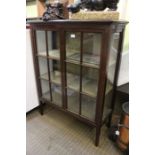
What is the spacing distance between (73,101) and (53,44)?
0.72m

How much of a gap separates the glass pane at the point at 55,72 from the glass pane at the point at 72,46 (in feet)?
0.89

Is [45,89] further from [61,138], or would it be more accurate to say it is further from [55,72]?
[61,138]

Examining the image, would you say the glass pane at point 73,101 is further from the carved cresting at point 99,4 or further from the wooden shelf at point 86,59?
the carved cresting at point 99,4

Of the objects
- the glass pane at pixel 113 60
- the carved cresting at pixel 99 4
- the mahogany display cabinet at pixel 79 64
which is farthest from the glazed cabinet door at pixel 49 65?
the glass pane at pixel 113 60

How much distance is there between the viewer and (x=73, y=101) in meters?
1.68

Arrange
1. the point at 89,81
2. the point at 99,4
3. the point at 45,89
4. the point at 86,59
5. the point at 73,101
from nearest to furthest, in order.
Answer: the point at 99,4 < the point at 86,59 < the point at 89,81 < the point at 73,101 < the point at 45,89

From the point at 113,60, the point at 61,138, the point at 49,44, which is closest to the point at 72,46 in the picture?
the point at 49,44

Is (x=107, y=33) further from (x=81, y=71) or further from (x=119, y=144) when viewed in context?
(x=119, y=144)

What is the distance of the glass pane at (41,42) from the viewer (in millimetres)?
1610

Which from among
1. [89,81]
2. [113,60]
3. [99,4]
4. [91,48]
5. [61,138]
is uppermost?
[99,4]

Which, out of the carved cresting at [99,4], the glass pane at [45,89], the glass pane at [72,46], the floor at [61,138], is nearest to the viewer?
the carved cresting at [99,4]

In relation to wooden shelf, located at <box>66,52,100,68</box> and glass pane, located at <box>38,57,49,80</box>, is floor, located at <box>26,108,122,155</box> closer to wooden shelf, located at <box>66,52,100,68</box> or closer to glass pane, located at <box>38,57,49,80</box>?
glass pane, located at <box>38,57,49,80</box>
